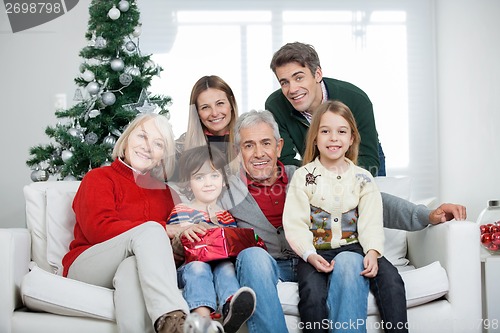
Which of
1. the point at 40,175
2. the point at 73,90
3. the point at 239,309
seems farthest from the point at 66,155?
the point at 73,90

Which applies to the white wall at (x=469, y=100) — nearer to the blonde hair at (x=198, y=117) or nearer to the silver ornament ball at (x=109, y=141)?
the blonde hair at (x=198, y=117)

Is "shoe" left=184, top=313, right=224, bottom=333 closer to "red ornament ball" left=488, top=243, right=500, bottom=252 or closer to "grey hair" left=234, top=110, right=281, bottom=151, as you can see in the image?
"grey hair" left=234, top=110, right=281, bottom=151

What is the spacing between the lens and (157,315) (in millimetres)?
1834

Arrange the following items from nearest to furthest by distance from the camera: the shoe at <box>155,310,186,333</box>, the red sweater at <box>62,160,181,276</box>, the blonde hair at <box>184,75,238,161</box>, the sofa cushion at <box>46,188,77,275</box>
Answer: the shoe at <box>155,310,186,333</box>
the red sweater at <box>62,160,181,276</box>
the sofa cushion at <box>46,188,77,275</box>
the blonde hair at <box>184,75,238,161</box>

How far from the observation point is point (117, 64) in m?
3.23

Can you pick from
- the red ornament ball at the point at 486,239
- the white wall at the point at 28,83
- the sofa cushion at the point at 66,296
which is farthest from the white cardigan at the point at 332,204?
the white wall at the point at 28,83

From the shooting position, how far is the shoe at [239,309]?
1.83 meters

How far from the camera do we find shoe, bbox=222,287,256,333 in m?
1.83

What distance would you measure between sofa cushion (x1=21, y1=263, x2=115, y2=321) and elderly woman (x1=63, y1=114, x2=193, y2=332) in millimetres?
63

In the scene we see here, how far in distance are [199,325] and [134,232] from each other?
1.52 ft

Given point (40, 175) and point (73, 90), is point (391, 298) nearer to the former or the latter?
point (40, 175)

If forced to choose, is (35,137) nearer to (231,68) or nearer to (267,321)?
(231,68)

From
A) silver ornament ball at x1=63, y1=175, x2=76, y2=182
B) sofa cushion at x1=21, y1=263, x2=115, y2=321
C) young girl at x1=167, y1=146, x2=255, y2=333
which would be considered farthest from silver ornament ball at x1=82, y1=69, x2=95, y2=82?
sofa cushion at x1=21, y1=263, x2=115, y2=321

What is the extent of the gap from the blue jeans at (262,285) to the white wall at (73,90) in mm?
2601
